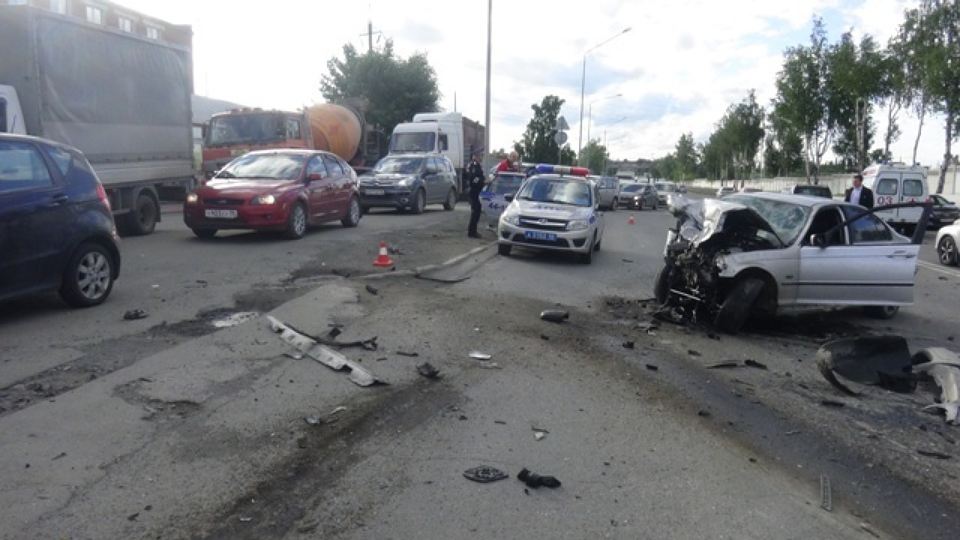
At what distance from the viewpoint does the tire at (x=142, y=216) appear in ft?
46.0

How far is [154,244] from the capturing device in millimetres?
13070

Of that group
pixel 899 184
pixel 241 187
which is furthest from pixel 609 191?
pixel 241 187

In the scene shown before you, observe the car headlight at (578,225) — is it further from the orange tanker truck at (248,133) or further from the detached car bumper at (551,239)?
the orange tanker truck at (248,133)

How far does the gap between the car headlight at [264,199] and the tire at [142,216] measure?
2.64 meters

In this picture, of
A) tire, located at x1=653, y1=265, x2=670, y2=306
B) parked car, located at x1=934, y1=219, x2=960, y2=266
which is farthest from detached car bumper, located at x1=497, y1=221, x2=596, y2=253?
parked car, located at x1=934, y1=219, x2=960, y2=266

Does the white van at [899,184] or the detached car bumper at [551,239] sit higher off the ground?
the white van at [899,184]

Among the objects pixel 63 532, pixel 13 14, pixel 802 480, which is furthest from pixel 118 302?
pixel 802 480

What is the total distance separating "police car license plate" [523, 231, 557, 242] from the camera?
44.3ft

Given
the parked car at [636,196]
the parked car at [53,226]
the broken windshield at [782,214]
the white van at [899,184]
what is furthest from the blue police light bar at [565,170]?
the parked car at [636,196]

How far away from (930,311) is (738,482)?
8128mm

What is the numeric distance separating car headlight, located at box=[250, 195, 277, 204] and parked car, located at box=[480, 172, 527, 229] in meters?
6.54

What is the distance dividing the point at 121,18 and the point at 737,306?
3864 cm

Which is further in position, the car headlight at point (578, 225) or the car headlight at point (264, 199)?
the car headlight at point (578, 225)

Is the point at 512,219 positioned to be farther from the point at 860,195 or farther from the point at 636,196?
the point at 636,196
